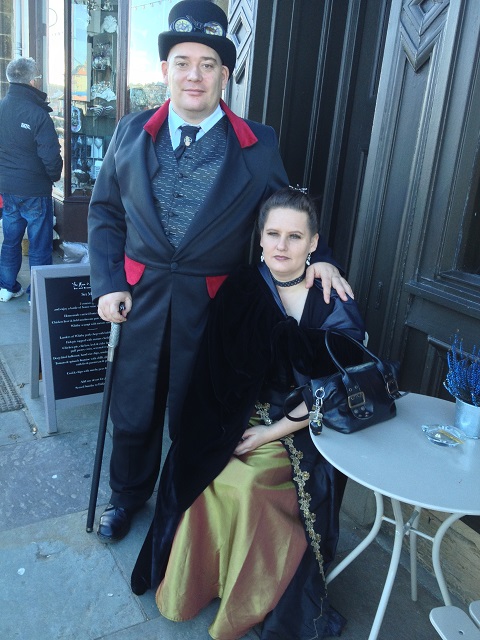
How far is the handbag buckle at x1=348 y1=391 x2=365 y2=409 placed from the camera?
1736 millimetres

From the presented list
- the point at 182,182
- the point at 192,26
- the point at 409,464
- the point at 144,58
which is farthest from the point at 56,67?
the point at 409,464

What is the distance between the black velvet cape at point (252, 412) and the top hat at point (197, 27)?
2.77ft

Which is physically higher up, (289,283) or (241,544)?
(289,283)

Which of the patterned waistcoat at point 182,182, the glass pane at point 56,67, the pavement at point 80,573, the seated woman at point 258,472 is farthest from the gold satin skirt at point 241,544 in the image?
the glass pane at point 56,67

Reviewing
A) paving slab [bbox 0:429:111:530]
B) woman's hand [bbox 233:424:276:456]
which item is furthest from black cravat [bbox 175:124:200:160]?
paving slab [bbox 0:429:111:530]

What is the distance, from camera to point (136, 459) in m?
2.52

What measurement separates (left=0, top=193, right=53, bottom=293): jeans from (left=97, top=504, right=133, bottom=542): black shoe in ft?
11.1

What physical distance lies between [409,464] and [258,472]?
1.75 feet

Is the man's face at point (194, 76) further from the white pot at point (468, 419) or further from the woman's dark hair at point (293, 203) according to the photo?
the white pot at point (468, 419)

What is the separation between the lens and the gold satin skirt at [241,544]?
1.90 m

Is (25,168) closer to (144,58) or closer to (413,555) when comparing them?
(144,58)

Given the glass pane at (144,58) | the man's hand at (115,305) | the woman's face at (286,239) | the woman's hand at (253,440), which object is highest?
the glass pane at (144,58)

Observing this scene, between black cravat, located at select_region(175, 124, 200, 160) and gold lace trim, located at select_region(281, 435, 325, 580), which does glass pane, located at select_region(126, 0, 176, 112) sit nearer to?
black cravat, located at select_region(175, 124, 200, 160)

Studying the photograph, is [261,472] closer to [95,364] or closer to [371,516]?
[371,516]
